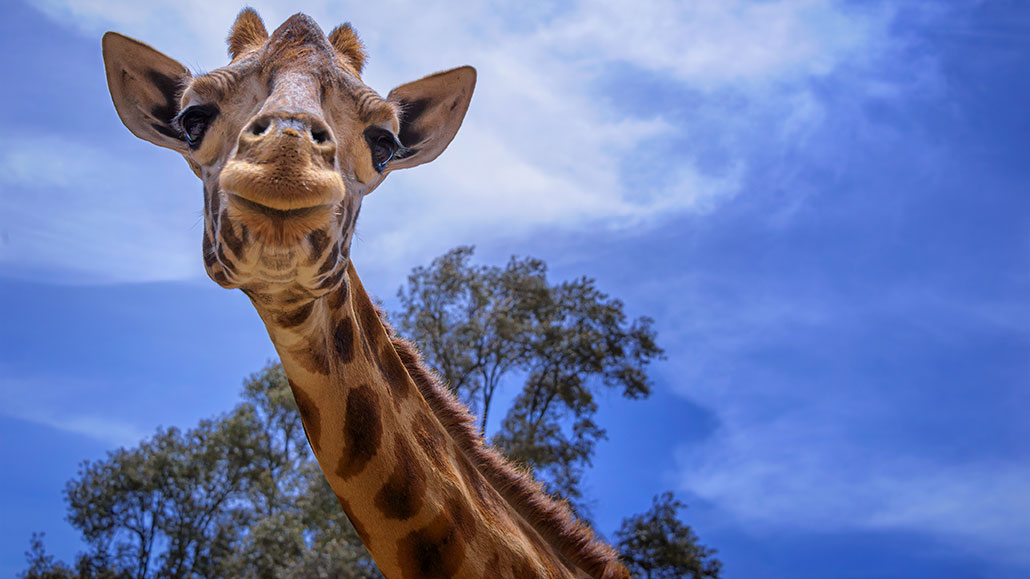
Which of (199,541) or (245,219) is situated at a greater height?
(199,541)

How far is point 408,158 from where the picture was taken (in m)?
3.94

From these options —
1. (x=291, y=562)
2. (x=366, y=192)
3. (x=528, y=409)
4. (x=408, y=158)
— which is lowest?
(x=366, y=192)

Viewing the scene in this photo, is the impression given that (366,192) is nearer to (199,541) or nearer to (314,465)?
(314,465)

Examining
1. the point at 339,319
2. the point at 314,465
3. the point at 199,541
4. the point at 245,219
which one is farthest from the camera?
the point at 199,541

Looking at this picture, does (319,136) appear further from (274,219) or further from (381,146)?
(381,146)

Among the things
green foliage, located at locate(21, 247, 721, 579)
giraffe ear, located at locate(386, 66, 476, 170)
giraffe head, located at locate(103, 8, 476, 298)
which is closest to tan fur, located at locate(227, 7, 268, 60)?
giraffe head, located at locate(103, 8, 476, 298)

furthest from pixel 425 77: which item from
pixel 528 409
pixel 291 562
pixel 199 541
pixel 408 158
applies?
pixel 199 541

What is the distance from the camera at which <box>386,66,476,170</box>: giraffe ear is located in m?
3.98

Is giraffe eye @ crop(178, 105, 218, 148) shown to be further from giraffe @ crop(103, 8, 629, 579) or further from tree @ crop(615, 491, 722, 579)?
tree @ crop(615, 491, 722, 579)

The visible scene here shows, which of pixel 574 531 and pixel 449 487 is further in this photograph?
pixel 574 531

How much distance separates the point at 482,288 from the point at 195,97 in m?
18.2

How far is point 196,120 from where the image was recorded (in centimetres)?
319

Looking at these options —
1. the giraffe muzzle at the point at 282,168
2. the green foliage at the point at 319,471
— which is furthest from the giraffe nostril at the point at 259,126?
the green foliage at the point at 319,471

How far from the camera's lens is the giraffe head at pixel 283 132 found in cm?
259
